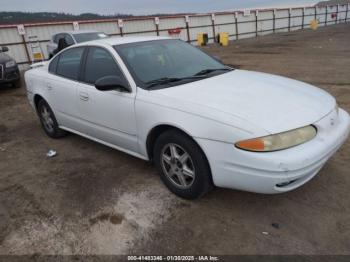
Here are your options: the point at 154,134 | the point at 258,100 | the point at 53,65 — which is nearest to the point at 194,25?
the point at 53,65

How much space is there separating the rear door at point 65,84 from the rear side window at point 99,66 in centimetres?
21

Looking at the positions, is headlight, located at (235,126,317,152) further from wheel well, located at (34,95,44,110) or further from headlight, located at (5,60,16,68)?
headlight, located at (5,60,16,68)

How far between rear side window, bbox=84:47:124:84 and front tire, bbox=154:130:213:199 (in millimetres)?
973

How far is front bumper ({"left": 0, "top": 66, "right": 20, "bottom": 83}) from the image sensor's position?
9234mm

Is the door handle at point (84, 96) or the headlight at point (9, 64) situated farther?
the headlight at point (9, 64)

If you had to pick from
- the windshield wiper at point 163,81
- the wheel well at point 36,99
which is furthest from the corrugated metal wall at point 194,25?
the windshield wiper at point 163,81

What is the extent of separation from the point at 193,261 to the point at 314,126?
1.52 metres

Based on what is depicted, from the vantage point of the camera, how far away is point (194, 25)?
949 inches

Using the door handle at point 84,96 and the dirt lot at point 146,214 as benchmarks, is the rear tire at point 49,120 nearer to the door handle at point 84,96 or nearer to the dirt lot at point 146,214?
the dirt lot at point 146,214

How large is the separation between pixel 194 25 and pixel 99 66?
21775 mm

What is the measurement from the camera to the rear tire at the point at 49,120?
494 centimetres

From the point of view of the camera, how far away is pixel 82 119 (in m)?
4.09

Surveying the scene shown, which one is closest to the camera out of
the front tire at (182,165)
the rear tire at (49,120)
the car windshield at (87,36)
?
the front tire at (182,165)

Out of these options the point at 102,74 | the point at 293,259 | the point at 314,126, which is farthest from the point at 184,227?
the point at 102,74
